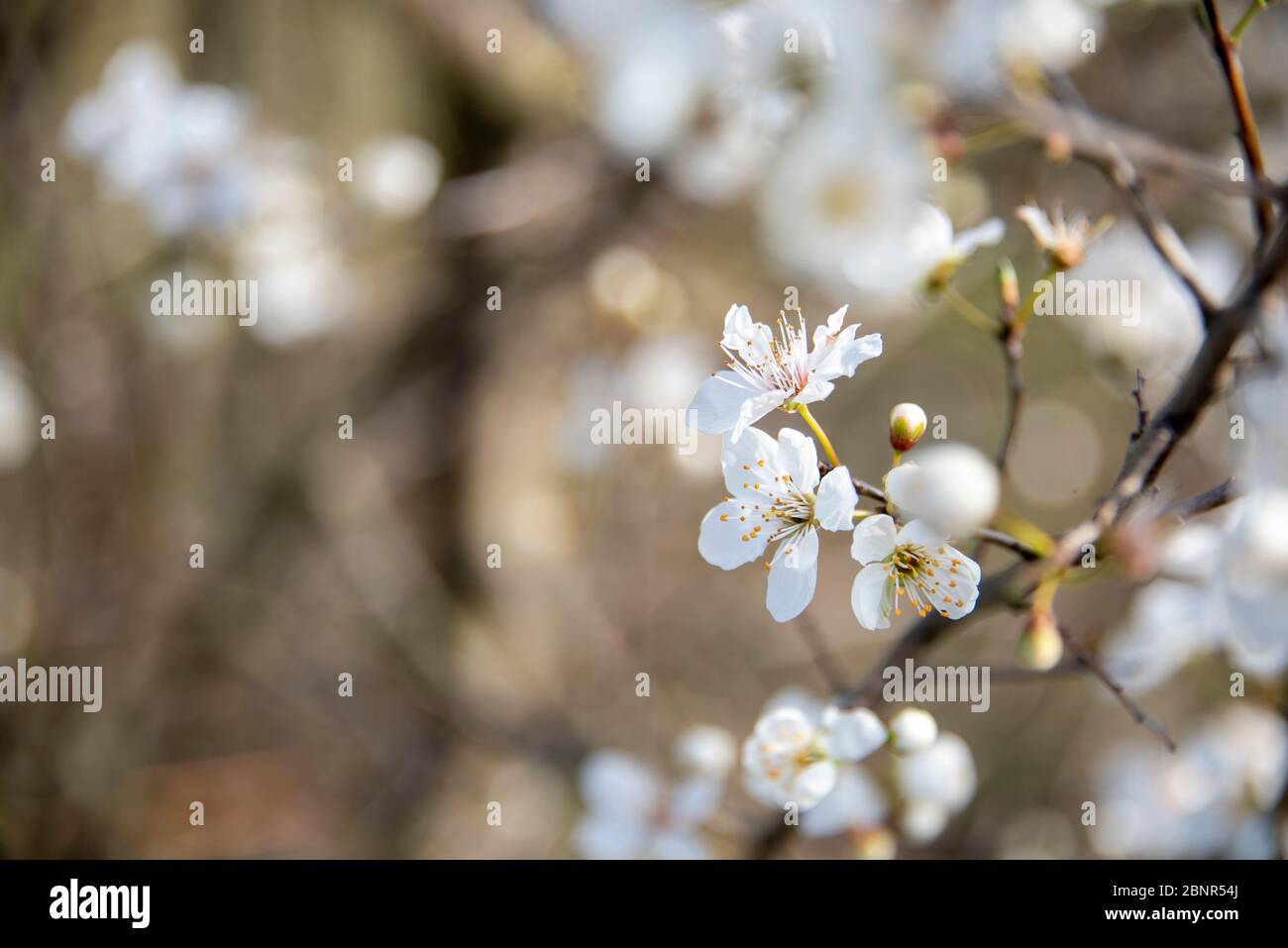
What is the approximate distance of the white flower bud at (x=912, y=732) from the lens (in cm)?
85

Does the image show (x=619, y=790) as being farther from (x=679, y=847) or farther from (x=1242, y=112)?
(x=1242, y=112)

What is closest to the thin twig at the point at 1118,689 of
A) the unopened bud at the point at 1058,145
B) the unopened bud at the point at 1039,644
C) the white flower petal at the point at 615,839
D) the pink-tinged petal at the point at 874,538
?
the unopened bud at the point at 1039,644

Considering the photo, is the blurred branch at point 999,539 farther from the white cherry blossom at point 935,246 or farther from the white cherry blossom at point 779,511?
the white cherry blossom at point 935,246

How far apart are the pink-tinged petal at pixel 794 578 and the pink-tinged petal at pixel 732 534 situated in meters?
0.03

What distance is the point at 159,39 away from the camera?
2.83m

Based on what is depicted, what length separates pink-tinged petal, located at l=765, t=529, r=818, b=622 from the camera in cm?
77

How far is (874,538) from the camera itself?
75 cm

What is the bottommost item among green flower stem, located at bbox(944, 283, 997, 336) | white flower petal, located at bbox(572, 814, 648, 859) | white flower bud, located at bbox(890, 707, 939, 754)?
white flower petal, located at bbox(572, 814, 648, 859)

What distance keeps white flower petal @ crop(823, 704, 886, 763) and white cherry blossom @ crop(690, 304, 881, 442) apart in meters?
0.29

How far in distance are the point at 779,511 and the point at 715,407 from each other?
0.15m

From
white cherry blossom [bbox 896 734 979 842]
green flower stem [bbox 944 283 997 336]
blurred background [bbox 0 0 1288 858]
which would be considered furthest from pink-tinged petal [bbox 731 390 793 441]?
white cherry blossom [bbox 896 734 979 842]

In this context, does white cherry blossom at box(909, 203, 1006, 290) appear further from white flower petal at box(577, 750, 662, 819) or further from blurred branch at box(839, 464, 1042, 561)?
white flower petal at box(577, 750, 662, 819)

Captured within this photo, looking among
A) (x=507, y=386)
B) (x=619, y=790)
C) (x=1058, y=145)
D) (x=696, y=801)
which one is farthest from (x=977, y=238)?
(x=507, y=386)
